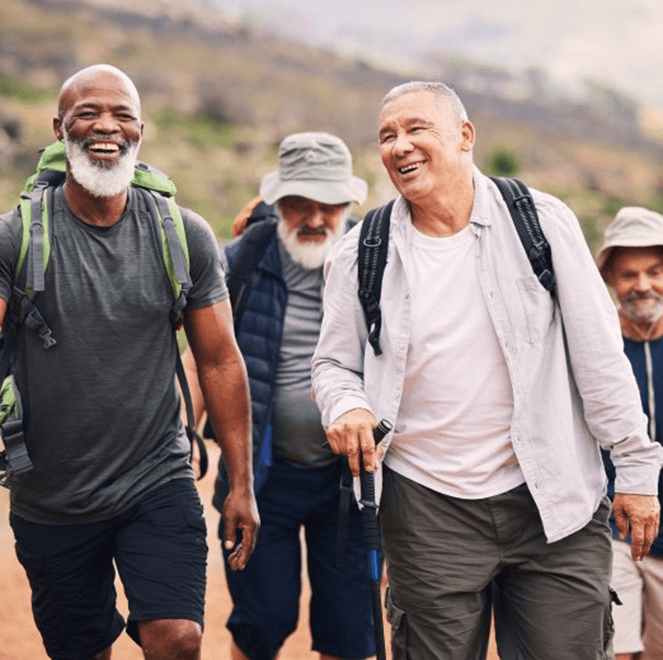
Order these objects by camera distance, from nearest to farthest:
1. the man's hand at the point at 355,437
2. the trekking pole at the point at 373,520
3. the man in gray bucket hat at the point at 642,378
Answer: the man's hand at the point at 355,437 → the trekking pole at the point at 373,520 → the man in gray bucket hat at the point at 642,378

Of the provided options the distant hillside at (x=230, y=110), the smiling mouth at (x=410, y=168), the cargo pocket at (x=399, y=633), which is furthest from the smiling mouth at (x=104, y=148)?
the distant hillside at (x=230, y=110)

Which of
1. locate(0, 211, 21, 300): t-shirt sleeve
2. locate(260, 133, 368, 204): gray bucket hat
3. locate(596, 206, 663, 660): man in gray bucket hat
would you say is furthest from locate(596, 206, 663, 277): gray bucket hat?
locate(0, 211, 21, 300): t-shirt sleeve

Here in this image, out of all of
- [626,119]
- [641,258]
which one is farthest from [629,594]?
[626,119]

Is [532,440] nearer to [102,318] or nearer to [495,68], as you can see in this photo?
[102,318]

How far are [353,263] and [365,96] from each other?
57924 mm

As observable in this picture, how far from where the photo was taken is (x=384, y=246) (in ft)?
10.1

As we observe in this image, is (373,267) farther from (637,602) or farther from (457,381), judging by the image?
(637,602)

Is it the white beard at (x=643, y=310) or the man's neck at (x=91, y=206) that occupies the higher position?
the man's neck at (x=91, y=206)

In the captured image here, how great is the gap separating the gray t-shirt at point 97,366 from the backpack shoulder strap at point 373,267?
1.79ft

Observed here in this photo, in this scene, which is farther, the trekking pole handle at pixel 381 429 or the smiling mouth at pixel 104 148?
the smiling mouth at pixel 104 148

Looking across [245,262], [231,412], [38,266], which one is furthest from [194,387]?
[38,266]

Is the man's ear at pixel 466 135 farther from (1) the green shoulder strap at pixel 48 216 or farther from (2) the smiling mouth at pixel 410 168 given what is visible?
(1) the green shoulder strap at pixel 48 216

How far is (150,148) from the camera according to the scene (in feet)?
135

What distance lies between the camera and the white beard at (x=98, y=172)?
10.5 ft
